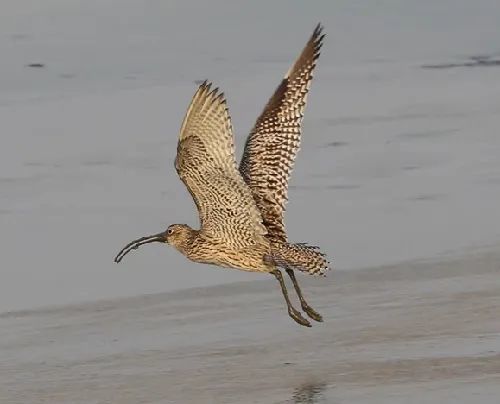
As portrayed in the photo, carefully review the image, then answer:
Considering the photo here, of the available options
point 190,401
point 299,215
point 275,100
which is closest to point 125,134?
point 299,215

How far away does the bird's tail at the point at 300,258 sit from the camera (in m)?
8.23

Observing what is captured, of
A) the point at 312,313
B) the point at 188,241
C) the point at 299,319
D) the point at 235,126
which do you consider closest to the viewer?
the point at 299,319

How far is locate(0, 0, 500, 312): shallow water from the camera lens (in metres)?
9.98

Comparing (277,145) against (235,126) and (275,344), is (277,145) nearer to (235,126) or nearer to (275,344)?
(275,344)

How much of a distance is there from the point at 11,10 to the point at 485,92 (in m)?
5.81

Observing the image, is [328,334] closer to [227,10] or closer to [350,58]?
[350,58]

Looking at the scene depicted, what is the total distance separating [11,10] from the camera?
17625mm

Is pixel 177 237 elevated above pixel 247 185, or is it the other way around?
pixel 247 185

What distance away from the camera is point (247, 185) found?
28.0ft

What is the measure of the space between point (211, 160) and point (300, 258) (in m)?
0.66

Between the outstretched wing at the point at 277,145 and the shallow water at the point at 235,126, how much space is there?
939mm

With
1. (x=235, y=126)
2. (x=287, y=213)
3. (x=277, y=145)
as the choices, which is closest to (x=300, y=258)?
(x=277, y=145)

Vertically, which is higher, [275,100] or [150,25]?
[275,100]

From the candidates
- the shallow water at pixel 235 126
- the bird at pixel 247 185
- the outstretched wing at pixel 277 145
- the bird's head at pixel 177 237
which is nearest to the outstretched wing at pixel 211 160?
the bird at pixel 247 185
